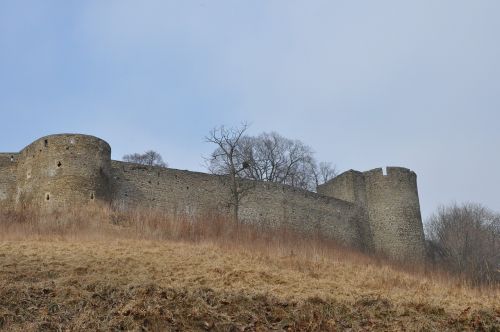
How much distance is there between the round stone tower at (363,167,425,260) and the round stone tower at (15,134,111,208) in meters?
13.2

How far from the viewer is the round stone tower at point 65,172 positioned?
1916 centimetres

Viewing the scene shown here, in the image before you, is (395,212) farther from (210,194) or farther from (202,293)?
(202,293)

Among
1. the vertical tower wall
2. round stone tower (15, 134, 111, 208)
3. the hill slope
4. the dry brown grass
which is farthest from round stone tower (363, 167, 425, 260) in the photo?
the vertical tower wall

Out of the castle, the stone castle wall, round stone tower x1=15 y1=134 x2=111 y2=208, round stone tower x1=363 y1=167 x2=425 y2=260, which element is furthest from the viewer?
round stone tower x1=363 y1=167 x2=425 y2=260

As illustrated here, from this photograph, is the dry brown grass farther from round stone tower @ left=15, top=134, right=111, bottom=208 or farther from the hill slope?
round stone tower @ left=15, top=134, right=111, bottom=208

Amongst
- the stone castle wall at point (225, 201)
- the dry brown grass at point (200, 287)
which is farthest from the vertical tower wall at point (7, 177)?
the dry brown grass at point (200, 287)

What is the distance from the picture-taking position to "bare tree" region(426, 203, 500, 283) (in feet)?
99.7

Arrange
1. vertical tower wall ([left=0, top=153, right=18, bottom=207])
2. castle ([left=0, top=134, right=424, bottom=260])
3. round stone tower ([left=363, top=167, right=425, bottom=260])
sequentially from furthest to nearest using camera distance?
round stone tower ([left=363, top=167, right=425, bottom=260]) < vertical tower wall ([left=0, top=153, right=18, bottom=207]) < castle ([left=0, top=134, right=424, bottom=260])

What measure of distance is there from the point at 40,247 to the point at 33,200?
780 cm

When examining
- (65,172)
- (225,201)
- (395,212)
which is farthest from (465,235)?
(65,172)

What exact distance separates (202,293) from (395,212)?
66.1 feet

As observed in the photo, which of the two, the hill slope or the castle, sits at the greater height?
the castle

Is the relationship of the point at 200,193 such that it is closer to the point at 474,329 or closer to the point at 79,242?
the point at 79,242

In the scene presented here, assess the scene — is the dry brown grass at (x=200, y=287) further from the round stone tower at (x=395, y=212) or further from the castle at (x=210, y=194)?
the round stone tower at (x=395, y=212)
